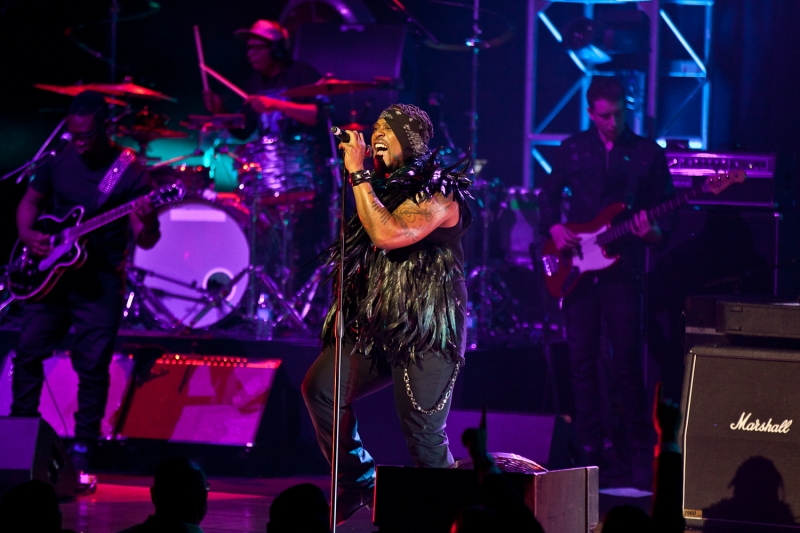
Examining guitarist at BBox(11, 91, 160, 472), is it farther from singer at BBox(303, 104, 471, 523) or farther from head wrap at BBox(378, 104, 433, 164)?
head wrap at BBox(378, 104, 433, 164)

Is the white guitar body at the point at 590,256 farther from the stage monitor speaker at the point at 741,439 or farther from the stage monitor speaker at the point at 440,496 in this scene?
the stage monitor speaker at the point at 440,496

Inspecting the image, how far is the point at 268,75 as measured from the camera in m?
10.0

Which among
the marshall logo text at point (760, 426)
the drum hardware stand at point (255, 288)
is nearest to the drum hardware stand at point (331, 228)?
the drum hardware stand at point (255, 288)

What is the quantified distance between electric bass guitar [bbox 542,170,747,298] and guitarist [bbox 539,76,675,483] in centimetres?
5

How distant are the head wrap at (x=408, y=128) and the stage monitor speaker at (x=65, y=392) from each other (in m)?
3.76

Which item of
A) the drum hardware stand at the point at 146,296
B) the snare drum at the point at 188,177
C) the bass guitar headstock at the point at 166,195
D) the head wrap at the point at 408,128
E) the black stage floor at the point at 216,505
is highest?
the snare drum at the point at 188,177

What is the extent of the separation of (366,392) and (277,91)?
5.53 m

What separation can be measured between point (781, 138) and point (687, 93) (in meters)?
2.68

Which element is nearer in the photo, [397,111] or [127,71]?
[397,111]

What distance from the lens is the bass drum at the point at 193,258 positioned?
9547mm

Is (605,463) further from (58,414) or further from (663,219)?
(58,414)

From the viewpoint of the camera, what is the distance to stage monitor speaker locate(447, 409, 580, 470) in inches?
236

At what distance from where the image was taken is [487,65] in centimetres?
1159

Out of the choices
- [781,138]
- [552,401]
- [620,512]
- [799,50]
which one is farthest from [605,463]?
[620,512]
